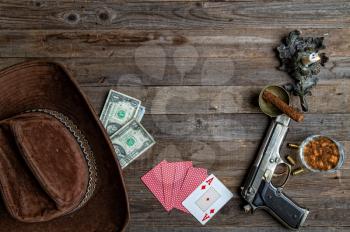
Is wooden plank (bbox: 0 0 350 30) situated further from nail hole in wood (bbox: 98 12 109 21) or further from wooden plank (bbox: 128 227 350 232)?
wooden plank (bbox: 128 227 350 232)

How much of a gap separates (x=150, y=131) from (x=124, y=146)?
0.47ft

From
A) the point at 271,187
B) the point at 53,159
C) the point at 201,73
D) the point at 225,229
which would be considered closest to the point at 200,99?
the point at 201,73

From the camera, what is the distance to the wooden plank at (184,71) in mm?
1971

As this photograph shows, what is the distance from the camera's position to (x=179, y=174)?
199 centimetres

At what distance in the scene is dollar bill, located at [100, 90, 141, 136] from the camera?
6.46 ft

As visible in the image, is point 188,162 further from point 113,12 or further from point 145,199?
point 113,12

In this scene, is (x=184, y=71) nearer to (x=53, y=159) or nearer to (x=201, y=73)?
(x=201, y=73)

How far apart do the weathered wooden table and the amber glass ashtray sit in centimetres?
8

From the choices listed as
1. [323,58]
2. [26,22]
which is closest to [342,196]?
[323,58]

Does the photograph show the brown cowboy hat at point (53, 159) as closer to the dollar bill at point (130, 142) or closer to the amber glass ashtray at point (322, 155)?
the dollar bill at point (130, 142)

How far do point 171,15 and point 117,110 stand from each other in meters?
0.52

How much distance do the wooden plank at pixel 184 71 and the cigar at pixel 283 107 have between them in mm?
110

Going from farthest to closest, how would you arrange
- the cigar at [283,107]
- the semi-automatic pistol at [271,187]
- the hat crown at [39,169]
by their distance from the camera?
the semi-automatic pistol at [271,187] < the cigar at [283,107] < the hat crown at [39,169]

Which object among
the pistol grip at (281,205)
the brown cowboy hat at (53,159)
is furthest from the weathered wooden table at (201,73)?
the brown cowboy hat at (53,159)
